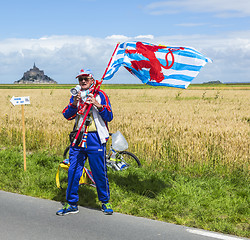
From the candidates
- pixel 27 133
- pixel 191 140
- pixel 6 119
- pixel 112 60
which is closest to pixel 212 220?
pixel 112 60

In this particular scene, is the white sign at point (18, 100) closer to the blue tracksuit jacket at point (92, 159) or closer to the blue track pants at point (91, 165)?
the blue tracksuit jacket at point (92, 159)

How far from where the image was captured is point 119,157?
24.8 feet

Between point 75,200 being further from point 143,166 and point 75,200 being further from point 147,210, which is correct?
point 143,166

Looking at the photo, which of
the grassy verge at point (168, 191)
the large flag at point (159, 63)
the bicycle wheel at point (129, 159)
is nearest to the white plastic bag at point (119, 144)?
the grassy verge at point (168, 191)

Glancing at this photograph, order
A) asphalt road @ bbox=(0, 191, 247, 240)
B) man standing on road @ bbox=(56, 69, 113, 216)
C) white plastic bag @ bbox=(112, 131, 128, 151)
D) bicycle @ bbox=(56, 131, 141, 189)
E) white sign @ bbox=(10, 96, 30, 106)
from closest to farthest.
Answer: asphalt road @ bbox=(0, 191, 247, 240)
man standing on road @ bbox=(56, 69, 113, 216)
bicycle @ bbox=(56, 131, 141, 189)
white plastic bag @ bbox=(112, 131, 128, 151)
white sign @ bbox=(10, 96, 30, 106)

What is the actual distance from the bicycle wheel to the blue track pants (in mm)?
2152

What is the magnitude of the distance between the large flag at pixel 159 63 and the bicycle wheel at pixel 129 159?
2403mm

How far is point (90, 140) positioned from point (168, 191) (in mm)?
1952

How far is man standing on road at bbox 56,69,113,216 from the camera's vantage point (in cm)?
515

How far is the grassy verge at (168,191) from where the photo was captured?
5.17 meters

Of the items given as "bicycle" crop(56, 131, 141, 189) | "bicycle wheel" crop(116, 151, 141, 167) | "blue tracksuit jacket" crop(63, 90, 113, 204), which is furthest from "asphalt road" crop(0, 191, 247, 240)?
"bicycle wheel" crop(116, 151, 141, 167)

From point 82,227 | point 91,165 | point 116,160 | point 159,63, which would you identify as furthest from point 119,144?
point 82,227

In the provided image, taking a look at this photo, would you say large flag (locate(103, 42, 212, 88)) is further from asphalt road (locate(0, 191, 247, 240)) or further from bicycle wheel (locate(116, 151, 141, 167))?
bicycle wheel (locate(116, 151, 141, 167))

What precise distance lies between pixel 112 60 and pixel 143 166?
3300 mm
